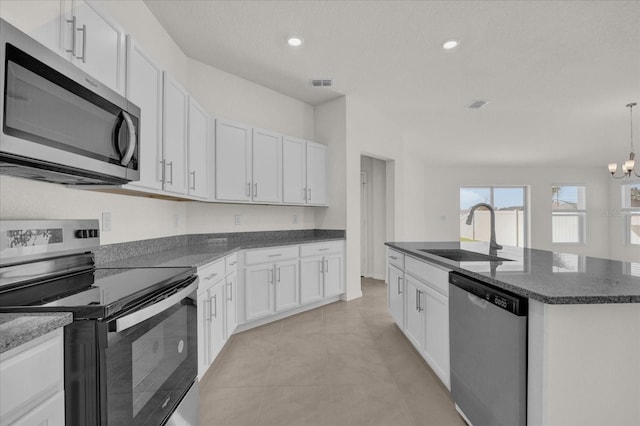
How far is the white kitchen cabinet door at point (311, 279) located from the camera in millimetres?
3578

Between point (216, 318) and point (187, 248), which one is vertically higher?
point (187, 248)

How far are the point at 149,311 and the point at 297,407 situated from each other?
1.21m

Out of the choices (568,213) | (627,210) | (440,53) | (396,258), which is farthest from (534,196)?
(396,258)

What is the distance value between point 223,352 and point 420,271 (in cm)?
180

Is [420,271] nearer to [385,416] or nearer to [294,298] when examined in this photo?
[385,416]

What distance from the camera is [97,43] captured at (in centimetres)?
150

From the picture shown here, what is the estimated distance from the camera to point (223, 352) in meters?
2.65

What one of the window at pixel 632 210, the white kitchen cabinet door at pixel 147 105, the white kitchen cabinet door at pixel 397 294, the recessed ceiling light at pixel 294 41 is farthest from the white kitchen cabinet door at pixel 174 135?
the window at pixel 632 210

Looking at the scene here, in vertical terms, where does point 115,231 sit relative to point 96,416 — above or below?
above

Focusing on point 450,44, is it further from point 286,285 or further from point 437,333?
point 286,285

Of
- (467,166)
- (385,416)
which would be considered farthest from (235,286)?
(467,166)

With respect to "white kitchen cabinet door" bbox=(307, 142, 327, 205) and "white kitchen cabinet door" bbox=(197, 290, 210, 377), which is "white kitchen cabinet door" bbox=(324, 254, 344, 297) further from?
"white kitchen cabinet door" bbox=(197, 290, 210, 377)

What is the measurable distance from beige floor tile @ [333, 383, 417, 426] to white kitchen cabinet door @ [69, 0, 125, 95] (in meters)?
2.26

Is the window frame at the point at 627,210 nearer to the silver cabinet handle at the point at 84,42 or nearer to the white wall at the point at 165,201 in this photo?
the white wall at the point at 165,201
